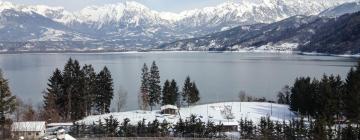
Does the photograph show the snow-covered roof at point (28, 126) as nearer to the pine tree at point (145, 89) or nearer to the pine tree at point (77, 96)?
the pine tree at point (77, 96)

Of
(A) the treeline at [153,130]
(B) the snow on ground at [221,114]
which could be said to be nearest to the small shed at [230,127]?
(B) the snow on ground at [221,114]

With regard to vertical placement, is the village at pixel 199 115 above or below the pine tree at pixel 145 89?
below

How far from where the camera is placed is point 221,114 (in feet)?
292

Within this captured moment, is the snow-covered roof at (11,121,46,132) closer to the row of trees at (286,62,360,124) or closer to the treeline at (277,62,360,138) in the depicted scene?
the treeline at (277,62,360,138)

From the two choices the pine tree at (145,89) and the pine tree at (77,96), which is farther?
the pine tree at (145,89)

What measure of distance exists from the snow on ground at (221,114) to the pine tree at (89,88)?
195 inches

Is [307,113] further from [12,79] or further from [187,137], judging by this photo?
[12,79]

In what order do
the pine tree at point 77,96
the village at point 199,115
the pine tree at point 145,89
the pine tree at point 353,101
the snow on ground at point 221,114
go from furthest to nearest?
the pine tree at point 145,89, the pine tree at point 77,96, the snow on ground at point 221,114, the pine tree at point 353,101, the village at point 199,115

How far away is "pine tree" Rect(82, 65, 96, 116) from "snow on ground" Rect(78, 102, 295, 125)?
16.2 feet

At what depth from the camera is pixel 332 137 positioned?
65312mm

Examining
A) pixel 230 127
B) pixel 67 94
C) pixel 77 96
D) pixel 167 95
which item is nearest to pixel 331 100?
pixel 230 127

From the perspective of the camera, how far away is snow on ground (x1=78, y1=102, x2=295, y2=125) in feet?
276

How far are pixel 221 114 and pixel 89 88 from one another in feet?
82.4

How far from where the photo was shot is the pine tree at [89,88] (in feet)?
300
